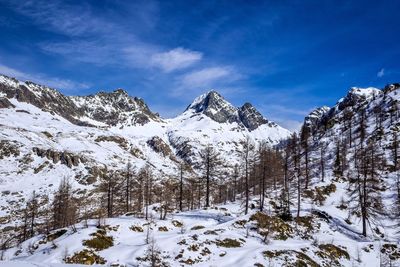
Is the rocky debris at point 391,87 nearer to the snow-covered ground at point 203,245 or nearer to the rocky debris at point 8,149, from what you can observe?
the snow-covered ground at point 203,245

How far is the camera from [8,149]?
190m

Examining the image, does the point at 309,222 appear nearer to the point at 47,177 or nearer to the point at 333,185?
the point at 333,185

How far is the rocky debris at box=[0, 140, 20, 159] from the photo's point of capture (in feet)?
607

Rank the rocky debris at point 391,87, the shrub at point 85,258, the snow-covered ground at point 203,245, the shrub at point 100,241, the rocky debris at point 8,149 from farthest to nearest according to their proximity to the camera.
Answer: the rocky debris at point 8,149
the rocky debris at point 391,87
the shrub at point 100,241
the snow-covered ground at point 203,245
the shrub at point 85,258

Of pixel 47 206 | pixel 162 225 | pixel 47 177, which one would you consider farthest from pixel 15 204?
pixel 162 225

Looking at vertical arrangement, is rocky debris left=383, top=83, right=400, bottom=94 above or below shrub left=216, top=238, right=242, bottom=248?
above

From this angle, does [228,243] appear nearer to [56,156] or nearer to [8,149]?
[56,156]

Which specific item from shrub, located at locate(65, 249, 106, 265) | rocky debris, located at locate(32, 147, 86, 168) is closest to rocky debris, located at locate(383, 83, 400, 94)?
shrub, located at locate(65, 249, 106, 265)

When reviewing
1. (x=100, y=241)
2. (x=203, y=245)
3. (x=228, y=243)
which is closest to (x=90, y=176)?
(x=100, y=241)

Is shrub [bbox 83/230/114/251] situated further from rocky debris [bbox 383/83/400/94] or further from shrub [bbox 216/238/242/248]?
rocky debris [bbox 383/83/400/94]

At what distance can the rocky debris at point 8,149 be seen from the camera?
7280 inches

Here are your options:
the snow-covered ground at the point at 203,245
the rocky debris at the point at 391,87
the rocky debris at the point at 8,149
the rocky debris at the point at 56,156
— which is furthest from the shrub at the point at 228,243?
the rocky debris at the point at 8,149

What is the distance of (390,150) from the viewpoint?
89.8m

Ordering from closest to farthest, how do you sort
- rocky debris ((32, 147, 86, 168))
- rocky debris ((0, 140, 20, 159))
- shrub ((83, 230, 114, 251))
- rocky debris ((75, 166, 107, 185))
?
shrub ((83, 230, 114, 251)), rocky debris ((75, 166, 107, 185)), rocky debris ((0, 140, 20, 159)), rocky debris ((32, 147, 86, 168))
